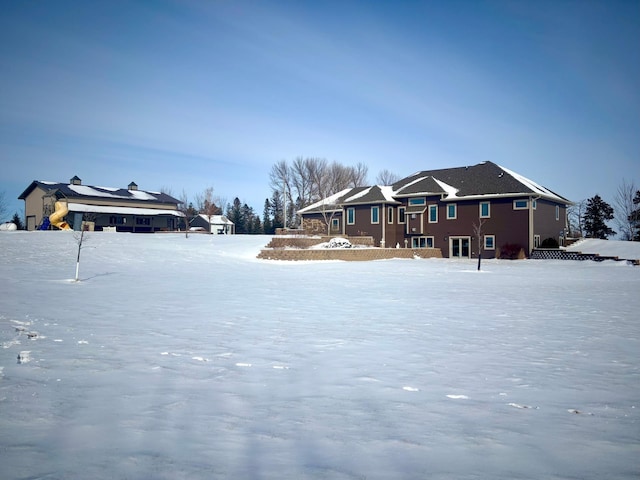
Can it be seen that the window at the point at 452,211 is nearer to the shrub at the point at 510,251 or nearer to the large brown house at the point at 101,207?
the shrub at the point at 510,251

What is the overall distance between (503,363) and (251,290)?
9.66 m

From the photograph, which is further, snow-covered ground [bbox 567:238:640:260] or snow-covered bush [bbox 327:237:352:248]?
snow-covered ground [bbox 567:238:640:260]

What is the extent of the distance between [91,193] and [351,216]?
109ft

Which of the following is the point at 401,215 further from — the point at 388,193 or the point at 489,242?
the point at 489,242

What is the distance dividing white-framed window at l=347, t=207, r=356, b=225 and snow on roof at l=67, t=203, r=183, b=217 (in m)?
25.4

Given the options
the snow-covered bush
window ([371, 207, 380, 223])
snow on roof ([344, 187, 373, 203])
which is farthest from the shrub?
snow on roof ([344, 187, 373, 203])

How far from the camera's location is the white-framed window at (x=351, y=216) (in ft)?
138

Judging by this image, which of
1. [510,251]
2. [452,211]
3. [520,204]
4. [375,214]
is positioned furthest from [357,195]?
[510,251]

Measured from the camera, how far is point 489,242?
36.1 meters

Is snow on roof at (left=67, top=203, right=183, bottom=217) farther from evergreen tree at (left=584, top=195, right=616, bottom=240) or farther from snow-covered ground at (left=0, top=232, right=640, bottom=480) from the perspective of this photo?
evergreen tree at (left=584, top=195, right=616, bottom=240)

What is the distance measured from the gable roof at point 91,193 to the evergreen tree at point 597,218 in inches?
2124

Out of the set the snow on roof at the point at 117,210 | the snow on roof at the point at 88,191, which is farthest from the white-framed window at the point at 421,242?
the snow on roof at the point at 88,191

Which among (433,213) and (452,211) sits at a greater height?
(452,211)

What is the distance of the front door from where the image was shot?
3718cm
